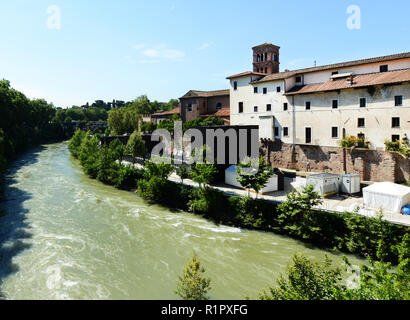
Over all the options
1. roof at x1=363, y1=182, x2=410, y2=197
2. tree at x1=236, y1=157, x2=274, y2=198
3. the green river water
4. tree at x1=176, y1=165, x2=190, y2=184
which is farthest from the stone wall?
the green river water

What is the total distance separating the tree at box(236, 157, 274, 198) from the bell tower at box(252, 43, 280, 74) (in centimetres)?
2894

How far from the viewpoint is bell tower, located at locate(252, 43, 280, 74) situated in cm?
4594

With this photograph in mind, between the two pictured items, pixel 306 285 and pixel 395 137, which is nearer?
pixel 306 285

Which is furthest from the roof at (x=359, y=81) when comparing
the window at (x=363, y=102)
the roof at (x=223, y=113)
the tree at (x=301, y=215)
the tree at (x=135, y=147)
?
the tree at (x=135, y=147)

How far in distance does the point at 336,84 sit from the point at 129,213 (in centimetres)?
1957

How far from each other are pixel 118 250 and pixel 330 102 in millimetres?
19974

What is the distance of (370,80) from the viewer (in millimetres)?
22500

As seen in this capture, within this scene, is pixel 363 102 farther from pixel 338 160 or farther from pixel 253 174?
pixel 253 174

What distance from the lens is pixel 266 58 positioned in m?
46.4

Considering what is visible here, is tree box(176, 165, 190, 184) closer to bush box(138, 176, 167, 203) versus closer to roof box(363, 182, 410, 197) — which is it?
bush box(138, 176, 167, 203)

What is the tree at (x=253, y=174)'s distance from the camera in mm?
19688

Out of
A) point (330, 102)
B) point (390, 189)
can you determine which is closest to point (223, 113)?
point (330, 102)
